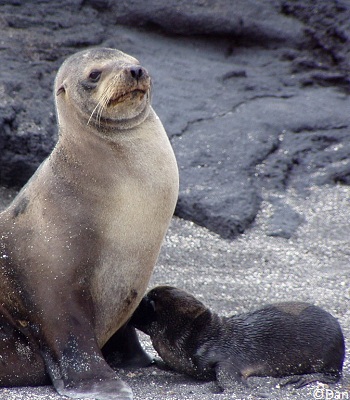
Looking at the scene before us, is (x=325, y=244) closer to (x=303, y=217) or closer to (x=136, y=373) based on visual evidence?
(x=303, y=217)

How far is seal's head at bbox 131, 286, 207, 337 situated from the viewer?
531cm

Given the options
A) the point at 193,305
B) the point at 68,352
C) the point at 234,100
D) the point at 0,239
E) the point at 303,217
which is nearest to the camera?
the point at 68,352

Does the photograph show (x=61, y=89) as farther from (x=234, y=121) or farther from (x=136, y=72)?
(x=234, y=121)

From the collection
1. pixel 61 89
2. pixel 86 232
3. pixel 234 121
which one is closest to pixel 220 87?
pixel 234 121

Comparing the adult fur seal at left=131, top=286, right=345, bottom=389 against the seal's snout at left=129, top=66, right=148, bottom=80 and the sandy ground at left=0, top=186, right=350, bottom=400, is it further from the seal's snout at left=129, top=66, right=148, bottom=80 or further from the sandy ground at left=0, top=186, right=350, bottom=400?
the seal's snout at left=129, top=66, right=148, bottom=80

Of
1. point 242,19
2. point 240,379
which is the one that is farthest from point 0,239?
point 242,19

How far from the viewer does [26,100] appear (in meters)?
8.24

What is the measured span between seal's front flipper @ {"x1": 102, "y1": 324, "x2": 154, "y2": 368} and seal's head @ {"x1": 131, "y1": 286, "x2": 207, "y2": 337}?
99 millimetres

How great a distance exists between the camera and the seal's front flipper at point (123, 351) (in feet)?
17.5

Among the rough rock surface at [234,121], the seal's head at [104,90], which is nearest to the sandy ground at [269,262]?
the rough rock surface at [234,121]

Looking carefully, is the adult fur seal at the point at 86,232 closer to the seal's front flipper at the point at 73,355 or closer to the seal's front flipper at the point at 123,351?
the seal's front flipper at the point at 73,355

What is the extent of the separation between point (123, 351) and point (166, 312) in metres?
0.34

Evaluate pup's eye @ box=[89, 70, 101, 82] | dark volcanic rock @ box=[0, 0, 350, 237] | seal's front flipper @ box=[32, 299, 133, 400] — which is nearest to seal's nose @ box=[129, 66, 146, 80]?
pup's eye @ box=[89, 70, 101, 82]

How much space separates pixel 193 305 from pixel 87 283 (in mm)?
873
